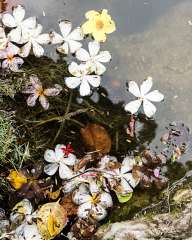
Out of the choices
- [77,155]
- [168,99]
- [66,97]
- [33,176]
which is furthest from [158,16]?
[33,176]

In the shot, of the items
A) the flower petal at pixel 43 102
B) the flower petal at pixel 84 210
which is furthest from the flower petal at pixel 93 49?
the flower petal at pixel 84 210

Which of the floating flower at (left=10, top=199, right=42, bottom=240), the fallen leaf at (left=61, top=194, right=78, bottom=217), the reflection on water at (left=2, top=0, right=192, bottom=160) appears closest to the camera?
the floating flower at (left=10, top=199, right=42, bottom=240)

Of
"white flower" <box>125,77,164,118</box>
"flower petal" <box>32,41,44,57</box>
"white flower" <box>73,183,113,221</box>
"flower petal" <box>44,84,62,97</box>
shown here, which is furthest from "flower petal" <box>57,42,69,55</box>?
"white flower" <box>73,183,113,221</box>

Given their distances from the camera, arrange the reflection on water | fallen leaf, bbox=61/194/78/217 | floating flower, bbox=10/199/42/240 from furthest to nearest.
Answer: the reflection on water → fallen leaf, bbox=61/194/78/217 → floating flower, bbox=10/199/42/240

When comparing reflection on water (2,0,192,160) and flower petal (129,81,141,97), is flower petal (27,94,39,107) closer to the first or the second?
reflection on water (2,0,192,160)

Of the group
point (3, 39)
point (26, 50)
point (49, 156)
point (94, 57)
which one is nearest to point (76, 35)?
point (94, 57)
